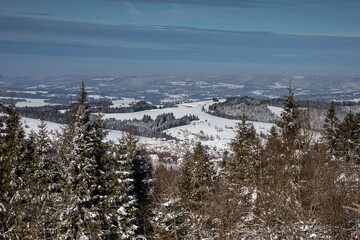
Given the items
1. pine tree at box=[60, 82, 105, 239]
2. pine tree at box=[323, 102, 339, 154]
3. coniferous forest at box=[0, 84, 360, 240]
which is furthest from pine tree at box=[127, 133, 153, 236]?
pine tree at box=[323, 102, 339, 154]

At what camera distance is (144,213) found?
21891mm

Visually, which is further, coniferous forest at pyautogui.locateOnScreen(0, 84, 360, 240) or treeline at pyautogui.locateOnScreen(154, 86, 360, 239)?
coniferous forest at pyautogui.locateOnScreen(0, 84, 360, 240)

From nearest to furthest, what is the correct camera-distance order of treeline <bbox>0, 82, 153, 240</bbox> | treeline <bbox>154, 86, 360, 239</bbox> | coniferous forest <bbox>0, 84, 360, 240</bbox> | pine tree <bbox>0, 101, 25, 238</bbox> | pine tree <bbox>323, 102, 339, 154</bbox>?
treeline <bbox>154, 86, 360, 239</bbox>, coniferous forest <bbox>0, 84, 360, 240</bbox>, treeline <bbox>0, 82, 153, 240</bbox>, pine tree <bbox>0, 101, 25, 238</bbox>, pine tree <bbox>323, 102, 339, 154</bbox>

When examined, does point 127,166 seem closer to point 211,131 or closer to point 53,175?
point 53,175

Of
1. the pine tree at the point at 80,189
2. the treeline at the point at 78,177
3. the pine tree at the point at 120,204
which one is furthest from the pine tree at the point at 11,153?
the pine tree at the point at 120,204

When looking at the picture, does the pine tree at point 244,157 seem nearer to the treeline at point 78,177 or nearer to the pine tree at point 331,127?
the treeline at point 78,177

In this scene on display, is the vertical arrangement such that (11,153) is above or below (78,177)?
above

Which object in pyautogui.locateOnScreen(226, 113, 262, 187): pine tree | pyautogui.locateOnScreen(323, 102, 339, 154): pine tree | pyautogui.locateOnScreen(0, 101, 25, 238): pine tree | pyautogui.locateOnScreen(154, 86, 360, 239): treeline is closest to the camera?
pyautogui.locateOnScreen(154, 86, 360, 239): treeline

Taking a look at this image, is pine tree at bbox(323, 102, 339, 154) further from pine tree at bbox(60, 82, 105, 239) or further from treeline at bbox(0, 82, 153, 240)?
pine tree at bbox(60, 82, 105, 239)

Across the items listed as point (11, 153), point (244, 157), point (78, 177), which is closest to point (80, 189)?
point (78, 177)

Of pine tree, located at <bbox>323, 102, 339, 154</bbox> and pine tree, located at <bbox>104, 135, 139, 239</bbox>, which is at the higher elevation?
pine tree, located at <bbox>323, 102, 339, 154</bbox>

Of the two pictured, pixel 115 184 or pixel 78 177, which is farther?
pixel 115 184

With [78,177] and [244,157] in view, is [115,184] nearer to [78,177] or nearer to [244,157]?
[78,177]

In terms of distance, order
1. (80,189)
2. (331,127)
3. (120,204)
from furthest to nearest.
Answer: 1. (331,127)
2. (120,204)
3. (80,189)
